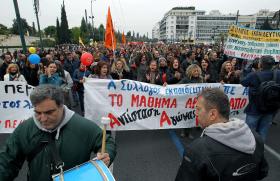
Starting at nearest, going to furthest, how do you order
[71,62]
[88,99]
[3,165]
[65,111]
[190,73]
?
[3,165] → [65,111] → [88,99] → [190,73] → [71,62]

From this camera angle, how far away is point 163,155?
470 centimetres

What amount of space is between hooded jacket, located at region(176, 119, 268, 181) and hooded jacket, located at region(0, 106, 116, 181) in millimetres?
839

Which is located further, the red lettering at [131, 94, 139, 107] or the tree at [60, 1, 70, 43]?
the tree at [60, 1, 70, 43]

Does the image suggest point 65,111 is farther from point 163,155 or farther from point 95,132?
point 163,155

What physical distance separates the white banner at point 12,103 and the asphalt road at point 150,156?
0.71m

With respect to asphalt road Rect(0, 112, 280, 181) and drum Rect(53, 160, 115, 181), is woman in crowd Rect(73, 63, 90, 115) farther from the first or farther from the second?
drum Rect(53, 160, 115, 181)

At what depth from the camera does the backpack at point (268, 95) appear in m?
3.79

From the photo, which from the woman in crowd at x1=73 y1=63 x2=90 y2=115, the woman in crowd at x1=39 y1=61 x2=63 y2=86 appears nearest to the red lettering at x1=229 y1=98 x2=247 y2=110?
the woman in crowd at x1=73 y1=63 x2=90 y2=115

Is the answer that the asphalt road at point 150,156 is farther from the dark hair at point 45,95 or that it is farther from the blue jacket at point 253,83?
the dark hair at point 45,95

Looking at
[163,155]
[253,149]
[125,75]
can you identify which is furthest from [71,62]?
[253,149]

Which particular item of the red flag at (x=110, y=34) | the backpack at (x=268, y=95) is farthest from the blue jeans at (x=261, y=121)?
the red flag at (x=110, y=34)

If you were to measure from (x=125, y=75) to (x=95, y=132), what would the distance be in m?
4.86

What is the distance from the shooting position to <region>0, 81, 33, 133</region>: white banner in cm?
487

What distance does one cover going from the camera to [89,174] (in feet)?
5.57
